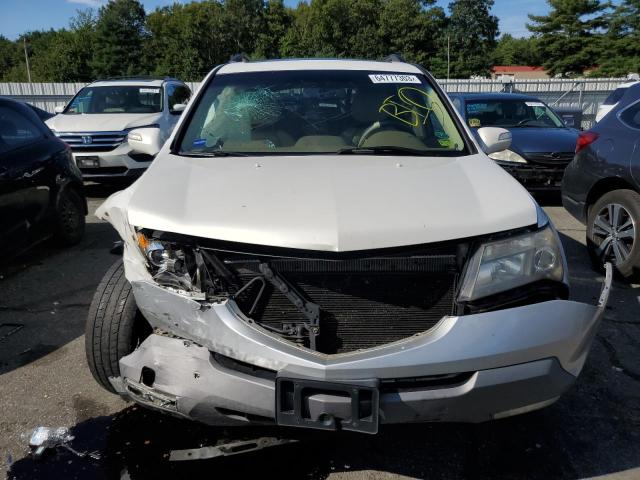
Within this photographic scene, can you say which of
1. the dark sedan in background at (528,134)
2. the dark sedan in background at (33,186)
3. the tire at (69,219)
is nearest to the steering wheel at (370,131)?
the dark sedan in background at (33,186)

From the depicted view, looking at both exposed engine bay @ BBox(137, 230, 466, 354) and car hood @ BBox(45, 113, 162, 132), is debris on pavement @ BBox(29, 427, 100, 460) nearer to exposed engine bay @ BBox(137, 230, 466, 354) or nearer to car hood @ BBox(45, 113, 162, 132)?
exposed engine bay @ BBox(137, 230, 466, 354)

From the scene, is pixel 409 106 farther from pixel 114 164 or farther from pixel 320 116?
pixel 114 164

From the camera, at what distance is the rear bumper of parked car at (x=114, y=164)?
8.68 m

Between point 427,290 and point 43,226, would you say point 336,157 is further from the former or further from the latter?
point 43,226

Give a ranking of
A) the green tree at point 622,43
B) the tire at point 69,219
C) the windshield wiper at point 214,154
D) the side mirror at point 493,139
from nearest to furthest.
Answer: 1. the windshield wiper at point 214,154
2. the side mirror at point 493,139
3. the tire at point 69,219
4. the green tree at point 622,43

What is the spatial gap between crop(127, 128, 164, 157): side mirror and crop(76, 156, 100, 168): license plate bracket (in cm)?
519

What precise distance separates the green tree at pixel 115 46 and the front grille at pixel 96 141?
2175 inches

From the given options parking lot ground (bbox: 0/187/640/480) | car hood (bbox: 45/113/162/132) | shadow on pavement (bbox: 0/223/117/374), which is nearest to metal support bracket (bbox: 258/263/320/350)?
parking lot ground (bbox: 0/187/640/480)

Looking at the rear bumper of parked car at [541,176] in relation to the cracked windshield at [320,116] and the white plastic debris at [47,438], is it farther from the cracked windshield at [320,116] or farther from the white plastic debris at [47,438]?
the white plastic debris at [47,438]

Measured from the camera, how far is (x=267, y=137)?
347 cm

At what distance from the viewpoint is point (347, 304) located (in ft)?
7.41

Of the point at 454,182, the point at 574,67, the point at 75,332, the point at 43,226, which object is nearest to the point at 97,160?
the point at 43,226

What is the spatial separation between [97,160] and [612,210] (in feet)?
23.0

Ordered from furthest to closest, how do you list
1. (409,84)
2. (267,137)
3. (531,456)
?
(409,84)
(267,137)
(531,456)
